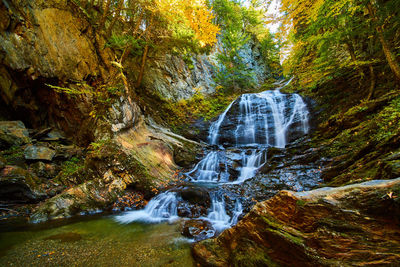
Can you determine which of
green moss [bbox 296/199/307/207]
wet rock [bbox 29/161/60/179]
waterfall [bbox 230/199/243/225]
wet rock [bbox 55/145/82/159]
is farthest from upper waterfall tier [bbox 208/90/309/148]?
green moss [bbox 296/199/307/207]

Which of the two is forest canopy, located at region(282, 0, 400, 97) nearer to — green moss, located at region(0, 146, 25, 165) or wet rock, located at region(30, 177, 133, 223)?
wet rock, located at region(30, 177, 133, 223)

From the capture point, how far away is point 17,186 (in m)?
4.70

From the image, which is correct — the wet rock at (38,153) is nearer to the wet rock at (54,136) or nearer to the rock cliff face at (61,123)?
the rock cliff face at (61,123)

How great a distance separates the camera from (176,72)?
14.3 meters

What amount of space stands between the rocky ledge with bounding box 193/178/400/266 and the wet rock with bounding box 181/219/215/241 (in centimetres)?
100

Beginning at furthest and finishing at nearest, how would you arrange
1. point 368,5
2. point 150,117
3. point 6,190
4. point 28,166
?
point 150,117 < point 28,166 < point 368,5 < point 6,190

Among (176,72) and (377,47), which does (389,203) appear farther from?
(176,72)

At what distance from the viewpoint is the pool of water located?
2.63 m

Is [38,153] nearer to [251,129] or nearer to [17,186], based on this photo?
[17,186]

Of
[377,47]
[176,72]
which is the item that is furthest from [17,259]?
[176,72]

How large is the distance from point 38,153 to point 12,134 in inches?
53.6

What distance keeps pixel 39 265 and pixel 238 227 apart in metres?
2.96

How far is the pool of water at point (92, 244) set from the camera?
2.63 meters

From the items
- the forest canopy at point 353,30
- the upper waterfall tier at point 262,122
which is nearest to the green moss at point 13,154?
the upper waterfall tier at point 262,122
